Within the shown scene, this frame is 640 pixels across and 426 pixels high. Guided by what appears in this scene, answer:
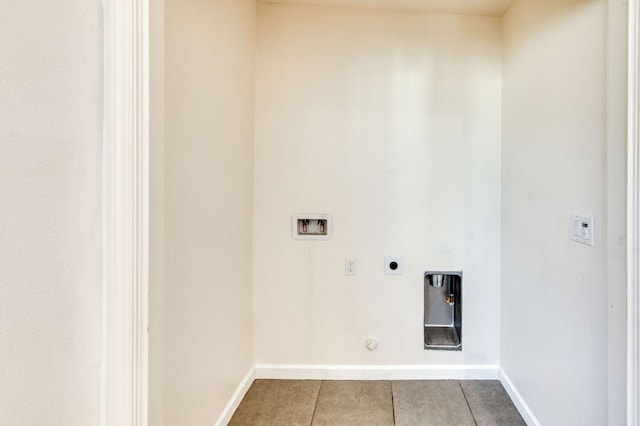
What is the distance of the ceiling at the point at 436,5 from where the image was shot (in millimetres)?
1912

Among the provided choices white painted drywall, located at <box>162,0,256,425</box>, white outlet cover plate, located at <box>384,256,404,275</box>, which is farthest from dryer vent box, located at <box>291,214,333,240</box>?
white outlet cover plate, located at <box>384,256,404,275</box>

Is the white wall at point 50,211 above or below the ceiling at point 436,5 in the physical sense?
below

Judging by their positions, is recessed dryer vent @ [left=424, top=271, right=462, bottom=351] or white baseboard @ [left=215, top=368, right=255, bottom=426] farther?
recessed dryer vent @ [left=424, top=271, right=462, bottom=351]

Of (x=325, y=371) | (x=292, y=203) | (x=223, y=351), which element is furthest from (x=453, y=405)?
(x=292, y=203)

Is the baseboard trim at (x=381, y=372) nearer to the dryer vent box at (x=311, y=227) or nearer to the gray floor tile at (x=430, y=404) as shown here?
the gray floor tile at (x=430, y=404)

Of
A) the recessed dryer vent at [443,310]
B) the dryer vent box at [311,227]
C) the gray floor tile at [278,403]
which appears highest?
the dryer vent box at [311,227]

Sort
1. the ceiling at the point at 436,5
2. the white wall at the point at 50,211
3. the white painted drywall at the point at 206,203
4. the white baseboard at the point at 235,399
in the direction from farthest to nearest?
the ceiling at the point at 436,5, the white baseboard at the point at 235,399, the white painted drywall at the point at 206,203, the white wall at the point at 50,211

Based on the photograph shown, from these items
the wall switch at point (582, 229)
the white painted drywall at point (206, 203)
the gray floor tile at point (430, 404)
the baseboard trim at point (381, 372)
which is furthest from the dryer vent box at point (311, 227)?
the wall switch at point (582, 229)

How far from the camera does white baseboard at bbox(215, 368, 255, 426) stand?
1609 millimetres

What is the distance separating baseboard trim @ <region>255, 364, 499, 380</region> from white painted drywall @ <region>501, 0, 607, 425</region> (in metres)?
0.20

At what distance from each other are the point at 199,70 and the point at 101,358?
115cm

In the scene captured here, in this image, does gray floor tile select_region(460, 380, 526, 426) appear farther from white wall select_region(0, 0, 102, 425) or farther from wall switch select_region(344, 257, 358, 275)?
white wall select_region(0, 0, 102, 425)

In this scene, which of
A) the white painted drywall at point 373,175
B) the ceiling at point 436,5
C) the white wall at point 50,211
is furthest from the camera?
the white painted drywall at point 373,175

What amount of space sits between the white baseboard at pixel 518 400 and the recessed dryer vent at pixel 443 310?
11.9 inches
